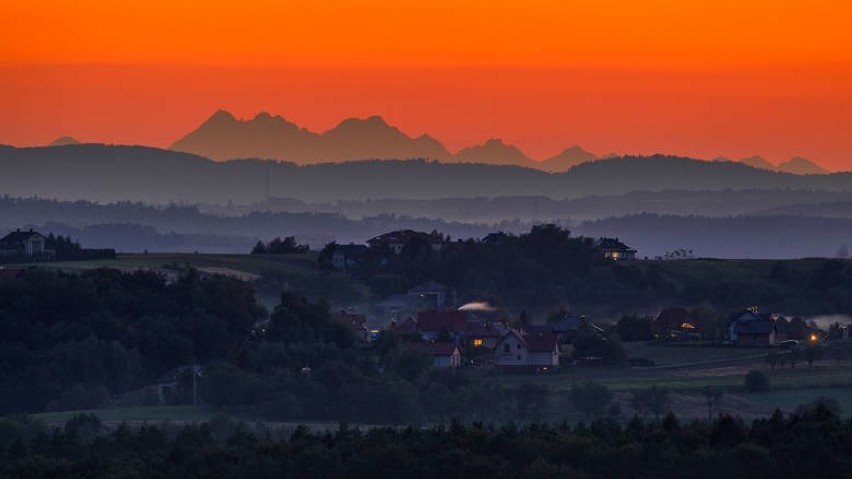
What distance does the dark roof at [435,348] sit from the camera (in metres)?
79.1

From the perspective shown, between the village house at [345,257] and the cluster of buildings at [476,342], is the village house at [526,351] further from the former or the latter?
the village house at [345,257]

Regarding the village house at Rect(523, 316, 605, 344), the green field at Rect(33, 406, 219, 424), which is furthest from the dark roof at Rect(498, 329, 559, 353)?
the green field at Rect(33, 406, 219, 424)

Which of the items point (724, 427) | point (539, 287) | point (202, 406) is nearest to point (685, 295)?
point (539, 287)

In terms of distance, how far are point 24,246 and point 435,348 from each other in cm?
3920

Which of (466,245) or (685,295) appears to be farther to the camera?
(466,245)

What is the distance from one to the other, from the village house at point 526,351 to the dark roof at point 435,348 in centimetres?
156

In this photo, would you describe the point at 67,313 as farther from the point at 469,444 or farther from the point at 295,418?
the point at 469,444

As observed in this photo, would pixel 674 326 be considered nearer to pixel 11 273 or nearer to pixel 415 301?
pixel 415 301

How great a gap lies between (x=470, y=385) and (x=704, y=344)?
1719cm

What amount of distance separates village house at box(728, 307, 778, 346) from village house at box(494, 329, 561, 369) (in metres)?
7.86

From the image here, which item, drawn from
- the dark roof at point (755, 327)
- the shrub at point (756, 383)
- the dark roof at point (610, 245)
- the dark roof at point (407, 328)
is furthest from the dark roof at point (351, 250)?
the shrub at point (756, 383)

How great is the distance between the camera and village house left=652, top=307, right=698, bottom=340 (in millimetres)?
87938

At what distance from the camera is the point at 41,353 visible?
7500 cm

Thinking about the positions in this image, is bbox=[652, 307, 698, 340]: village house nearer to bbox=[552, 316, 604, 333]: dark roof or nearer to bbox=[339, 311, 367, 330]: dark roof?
bbox=[552, 316, 604, 333]: dark roof
